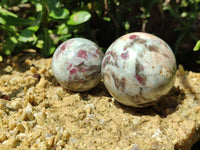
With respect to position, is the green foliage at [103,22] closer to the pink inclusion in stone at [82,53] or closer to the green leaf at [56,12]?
the green leaf at [56,12]

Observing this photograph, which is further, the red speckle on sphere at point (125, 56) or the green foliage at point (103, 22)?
the green foliage at point (103, 22)

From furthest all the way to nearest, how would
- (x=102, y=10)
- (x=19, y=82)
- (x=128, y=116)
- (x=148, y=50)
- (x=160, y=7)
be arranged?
(x=102, y=10), (x=160, y=7), (x=19, y=82), (x=128, y=116), (x=148, y=50)

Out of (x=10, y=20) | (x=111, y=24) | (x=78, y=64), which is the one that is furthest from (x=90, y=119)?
(x=111, y=24)

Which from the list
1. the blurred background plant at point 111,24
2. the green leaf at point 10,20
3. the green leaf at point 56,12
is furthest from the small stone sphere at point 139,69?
the green leaf at point 10,20

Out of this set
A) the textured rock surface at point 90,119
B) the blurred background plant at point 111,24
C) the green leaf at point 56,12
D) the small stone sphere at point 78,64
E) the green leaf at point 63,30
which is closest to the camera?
the textured rock surface at point 90,119

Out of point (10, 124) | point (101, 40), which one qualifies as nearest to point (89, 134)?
point (10, 124)

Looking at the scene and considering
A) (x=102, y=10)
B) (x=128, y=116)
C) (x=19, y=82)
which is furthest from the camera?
(x=102, y=10)

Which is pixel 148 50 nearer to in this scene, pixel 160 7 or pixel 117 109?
pixel 117 109
